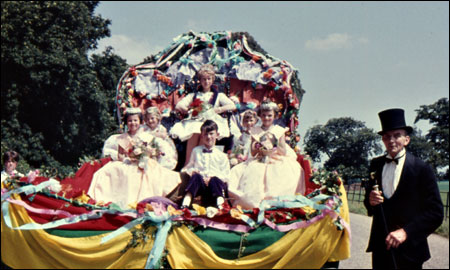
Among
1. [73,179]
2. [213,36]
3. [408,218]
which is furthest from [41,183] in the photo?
[213,36]

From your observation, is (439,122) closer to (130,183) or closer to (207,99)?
(207,99)

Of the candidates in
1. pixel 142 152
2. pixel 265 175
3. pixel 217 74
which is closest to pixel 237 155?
pixel 265 175

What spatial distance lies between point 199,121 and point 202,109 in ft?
0.93

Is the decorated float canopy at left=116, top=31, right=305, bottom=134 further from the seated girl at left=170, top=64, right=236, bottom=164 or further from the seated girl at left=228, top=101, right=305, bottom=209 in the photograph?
the seated girl at left=228, top=101, right=305, bottom=209

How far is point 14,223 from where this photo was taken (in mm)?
3963

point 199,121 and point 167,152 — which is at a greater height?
point 199,121

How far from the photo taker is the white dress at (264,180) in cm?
445

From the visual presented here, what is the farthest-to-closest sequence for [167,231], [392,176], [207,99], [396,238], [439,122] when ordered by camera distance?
[439,122] < [207,99] < [167,231] < [392,176] < [396,238]

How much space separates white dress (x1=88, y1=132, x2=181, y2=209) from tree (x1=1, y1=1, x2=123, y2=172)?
9.17 metres

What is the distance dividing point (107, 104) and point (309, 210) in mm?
12423

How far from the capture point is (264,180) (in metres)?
4.60

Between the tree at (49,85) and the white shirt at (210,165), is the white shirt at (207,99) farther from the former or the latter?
the tree at (49,85)

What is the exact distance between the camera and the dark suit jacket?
8.17 ft

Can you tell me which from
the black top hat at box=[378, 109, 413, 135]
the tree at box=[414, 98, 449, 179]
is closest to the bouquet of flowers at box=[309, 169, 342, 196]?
the black top hat at box=[378, 109, 413, 135]
